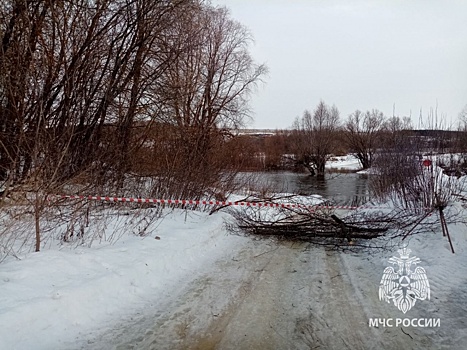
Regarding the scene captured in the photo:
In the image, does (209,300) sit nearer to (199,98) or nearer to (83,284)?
(83,284)

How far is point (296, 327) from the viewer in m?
4.18

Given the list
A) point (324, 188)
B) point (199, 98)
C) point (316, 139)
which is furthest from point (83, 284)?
point (316, 139)

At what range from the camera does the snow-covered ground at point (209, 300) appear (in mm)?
3842

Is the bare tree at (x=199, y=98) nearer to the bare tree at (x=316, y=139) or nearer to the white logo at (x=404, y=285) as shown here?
the white logo at (x=404, y=285)

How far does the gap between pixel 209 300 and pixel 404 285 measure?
303 cm

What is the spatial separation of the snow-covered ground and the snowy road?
0.01m

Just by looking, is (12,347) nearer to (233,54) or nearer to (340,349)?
(340,349)

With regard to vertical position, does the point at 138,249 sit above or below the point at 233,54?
below

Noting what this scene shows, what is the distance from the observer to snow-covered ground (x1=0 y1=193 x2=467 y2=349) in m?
3.84

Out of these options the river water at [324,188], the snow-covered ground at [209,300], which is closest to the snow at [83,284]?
the snow-covered ground at [209,300]

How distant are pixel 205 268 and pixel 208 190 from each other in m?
6.10

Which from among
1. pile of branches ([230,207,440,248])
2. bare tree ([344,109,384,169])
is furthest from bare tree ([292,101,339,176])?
pile of branches ([230,207,440,248])

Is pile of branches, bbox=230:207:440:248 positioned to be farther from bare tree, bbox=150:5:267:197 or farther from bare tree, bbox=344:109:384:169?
bare tree, bbox=344:109:384:169

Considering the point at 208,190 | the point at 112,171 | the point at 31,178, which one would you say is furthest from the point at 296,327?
the point at 208,190
